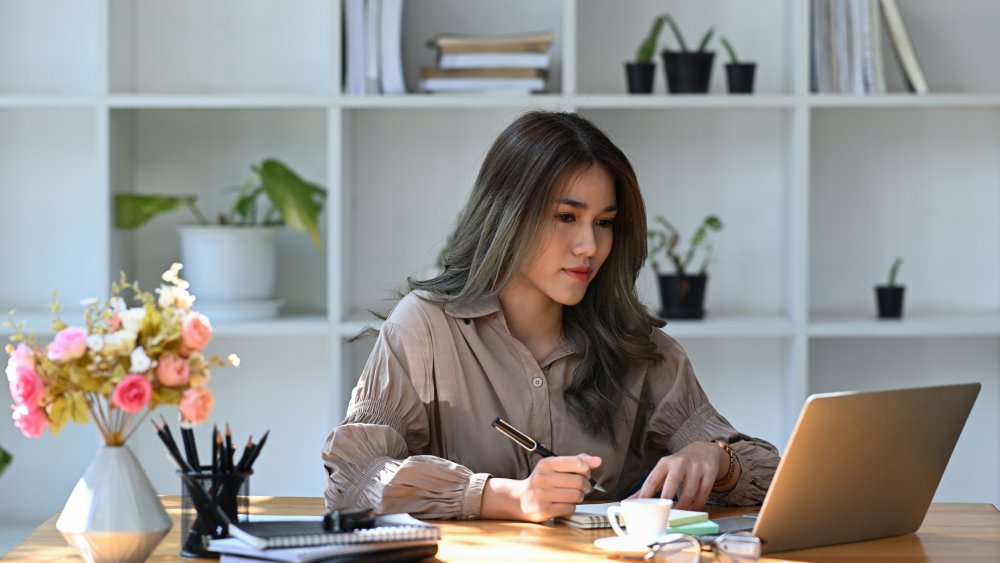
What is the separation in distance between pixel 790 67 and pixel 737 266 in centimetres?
60

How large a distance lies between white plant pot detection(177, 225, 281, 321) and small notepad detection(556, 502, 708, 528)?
1549 mm

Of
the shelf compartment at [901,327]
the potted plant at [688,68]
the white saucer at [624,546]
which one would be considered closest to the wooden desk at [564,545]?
the white saucer at [624,546]

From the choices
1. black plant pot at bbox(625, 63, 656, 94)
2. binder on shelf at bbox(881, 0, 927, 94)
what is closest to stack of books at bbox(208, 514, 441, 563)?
black plant pot at bbox(625, 63, 656, 94)

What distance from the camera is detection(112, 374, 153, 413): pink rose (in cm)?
110

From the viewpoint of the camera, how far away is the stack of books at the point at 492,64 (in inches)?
104

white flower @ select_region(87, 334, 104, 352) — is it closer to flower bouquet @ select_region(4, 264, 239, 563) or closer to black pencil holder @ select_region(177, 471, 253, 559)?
flower bouquet @ select_region(4, 264, 239, 563)

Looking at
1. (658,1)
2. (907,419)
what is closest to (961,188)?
(658,1)

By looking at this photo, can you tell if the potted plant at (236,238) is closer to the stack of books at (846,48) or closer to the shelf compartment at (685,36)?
the shelf compartment at (685,36)

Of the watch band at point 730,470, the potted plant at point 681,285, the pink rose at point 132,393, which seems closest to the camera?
the pink rose at point 132,393

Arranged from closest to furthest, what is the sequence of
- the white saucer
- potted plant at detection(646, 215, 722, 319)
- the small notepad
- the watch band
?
the white saucer < the small notepad < the watch band < potted plant at detection(646, 215, 722, 319)

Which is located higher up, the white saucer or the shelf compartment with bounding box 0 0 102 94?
the shelf compartment with bounding box 0 0 102 94

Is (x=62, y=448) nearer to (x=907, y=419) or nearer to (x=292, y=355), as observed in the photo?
(x=292, y=355)

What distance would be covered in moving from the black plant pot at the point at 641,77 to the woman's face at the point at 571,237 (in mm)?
968

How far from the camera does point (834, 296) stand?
9.69ft
